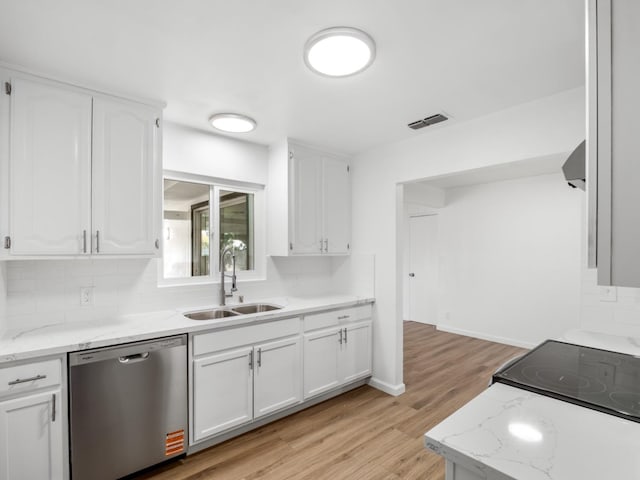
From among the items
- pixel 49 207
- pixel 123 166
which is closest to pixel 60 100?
pixel 123 166

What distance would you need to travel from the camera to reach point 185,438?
2.19 m

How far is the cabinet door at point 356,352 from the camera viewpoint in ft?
10.3

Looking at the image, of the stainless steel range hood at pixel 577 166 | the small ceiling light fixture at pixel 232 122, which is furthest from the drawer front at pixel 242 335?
the stainless steel range hood at pixel 577 166

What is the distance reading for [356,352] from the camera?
324 cm

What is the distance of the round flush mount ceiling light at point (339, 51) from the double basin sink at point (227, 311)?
6.26 ft

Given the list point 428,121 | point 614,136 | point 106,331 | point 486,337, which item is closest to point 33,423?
point 106,331

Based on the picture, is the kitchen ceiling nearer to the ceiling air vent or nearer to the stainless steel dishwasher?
the ceiling air vent

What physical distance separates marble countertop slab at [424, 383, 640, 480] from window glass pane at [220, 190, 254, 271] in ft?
8.15

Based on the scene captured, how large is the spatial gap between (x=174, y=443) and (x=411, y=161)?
288 centimetres

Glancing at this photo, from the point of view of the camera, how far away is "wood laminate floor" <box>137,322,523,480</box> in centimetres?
209

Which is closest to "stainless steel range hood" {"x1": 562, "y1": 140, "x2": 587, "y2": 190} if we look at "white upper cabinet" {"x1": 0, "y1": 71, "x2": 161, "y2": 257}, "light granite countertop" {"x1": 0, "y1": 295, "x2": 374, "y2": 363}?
"light granite countertop" {"x1": 0, "y1": 295, "x2": 374, "y2": 363}

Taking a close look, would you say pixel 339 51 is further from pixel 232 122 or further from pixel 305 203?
pixel 305 203

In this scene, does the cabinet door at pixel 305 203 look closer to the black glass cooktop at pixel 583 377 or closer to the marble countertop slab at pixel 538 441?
the black glass cooktop at pixel 583 377

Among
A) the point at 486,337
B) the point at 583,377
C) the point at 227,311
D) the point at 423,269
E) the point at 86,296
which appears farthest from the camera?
the point at 423,269
